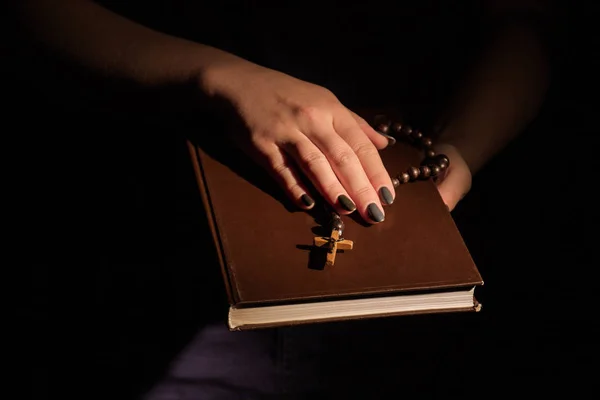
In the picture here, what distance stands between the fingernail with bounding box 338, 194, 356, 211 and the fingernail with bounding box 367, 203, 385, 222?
2cm

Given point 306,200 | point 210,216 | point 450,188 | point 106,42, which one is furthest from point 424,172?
point 106,42

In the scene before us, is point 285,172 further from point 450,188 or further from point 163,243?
point 163,243

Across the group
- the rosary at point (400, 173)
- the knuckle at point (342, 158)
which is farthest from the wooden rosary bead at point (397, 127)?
the knuckle at point (342, 158)

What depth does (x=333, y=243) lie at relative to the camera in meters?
0.88

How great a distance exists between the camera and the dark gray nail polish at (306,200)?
96cm

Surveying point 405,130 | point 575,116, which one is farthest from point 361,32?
point 575,116

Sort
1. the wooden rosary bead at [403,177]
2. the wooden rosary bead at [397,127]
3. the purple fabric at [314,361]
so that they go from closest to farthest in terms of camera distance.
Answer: the wooden rosary bead at [403,177] < the wooden rosary bead at [397,127] < the purple fabric at [314,361]

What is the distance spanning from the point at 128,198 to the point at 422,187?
28.5 inches

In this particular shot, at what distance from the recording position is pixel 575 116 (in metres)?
1.62

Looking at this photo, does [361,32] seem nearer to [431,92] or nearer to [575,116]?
[431,92]

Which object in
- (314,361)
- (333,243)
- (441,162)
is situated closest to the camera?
(333,243)

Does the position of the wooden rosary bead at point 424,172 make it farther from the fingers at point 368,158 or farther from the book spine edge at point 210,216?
the book spine edge at point 210,216

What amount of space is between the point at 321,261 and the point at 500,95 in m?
0.69

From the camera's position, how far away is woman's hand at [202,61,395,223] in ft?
3.11
